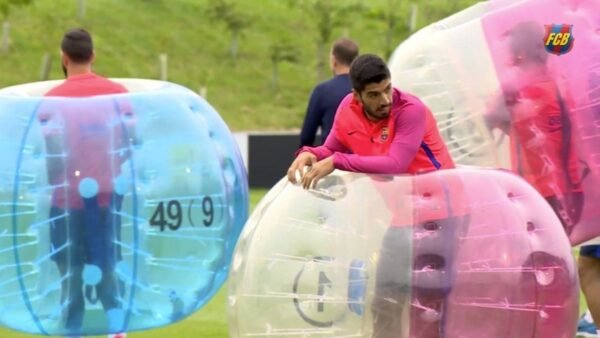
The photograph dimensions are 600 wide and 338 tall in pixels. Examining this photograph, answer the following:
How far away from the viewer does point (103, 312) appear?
5.66m

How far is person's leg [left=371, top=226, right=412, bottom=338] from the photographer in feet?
14.5

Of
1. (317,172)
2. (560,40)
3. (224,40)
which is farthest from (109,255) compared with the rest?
(224,40)

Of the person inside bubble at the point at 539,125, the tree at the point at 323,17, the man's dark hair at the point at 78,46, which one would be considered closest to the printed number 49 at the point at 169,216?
the man's dark hair at the point at 78,46

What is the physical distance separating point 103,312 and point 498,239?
1919mm

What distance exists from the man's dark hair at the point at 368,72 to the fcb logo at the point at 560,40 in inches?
66.9

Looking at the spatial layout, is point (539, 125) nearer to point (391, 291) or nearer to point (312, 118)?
point (391, 291)

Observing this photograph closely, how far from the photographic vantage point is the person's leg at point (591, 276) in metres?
6.57

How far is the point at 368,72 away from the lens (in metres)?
4.58

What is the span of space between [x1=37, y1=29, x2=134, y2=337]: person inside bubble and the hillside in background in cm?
1811

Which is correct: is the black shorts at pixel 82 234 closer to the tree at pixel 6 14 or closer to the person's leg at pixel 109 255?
the person's leg at pixel 109 255

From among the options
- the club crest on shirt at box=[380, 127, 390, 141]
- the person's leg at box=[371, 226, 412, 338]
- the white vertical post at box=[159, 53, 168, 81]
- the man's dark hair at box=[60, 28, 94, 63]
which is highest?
the white vertical post at box=[159, 53, 168, 81]

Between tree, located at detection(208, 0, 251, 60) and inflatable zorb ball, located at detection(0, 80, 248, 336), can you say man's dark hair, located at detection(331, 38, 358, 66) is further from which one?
tree, located at detection(208, 0, 251, 60)

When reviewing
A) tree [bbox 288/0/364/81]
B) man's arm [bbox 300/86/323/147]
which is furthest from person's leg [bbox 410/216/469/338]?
tree [bbox 288/0/364/81]

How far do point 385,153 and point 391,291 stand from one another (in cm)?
53
